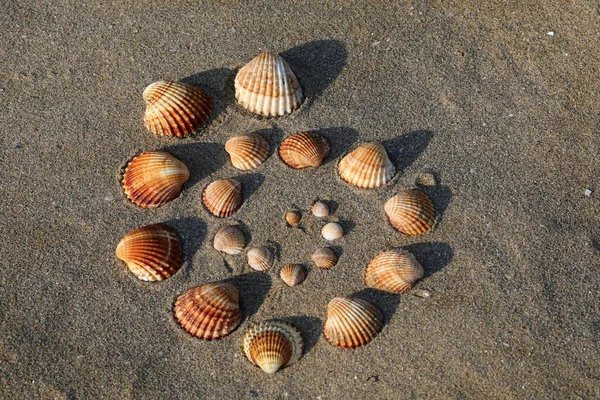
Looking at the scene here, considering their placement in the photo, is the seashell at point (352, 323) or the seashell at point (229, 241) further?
the seashell at point (229, 241)

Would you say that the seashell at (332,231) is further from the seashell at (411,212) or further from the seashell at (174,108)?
the seashell at (174,108)

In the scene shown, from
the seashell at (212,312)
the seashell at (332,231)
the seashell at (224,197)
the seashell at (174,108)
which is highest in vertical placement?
the seashell at (174,108)

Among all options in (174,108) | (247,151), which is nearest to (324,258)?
(247,151)

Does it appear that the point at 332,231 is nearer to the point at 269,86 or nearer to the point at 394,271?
the point at 394,271

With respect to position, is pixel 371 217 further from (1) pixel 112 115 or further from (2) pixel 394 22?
(1) pixel 112 115

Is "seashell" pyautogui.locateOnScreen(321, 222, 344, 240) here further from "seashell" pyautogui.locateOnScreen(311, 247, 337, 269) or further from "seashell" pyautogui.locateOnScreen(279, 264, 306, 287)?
"seashell" pyautogui.locateOnScreen(279, 264, 306, 287)

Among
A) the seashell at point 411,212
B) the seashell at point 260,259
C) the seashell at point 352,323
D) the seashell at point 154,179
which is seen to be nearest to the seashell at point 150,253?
the seashell at point 154,179
